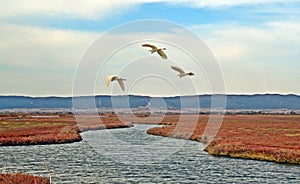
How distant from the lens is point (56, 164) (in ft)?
127

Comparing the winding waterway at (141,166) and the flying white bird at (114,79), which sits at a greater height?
the flying white bird at (114,79)

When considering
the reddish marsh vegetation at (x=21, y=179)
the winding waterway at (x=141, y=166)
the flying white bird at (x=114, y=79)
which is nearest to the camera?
the flying white bird at (x=114, y=79)

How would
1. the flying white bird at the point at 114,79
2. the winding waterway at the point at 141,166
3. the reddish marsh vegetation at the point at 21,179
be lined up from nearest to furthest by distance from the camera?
the flying white bird at the point at 114,79 < the reddish marsh vegetation at the point at 21,179 < the winding waterway at the point at 141,166

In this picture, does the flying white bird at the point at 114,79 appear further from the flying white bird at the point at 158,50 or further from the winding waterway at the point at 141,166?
the winding waterway at the point at 141,166

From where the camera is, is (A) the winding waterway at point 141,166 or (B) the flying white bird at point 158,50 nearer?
(B) the flying white bird at point 158,50

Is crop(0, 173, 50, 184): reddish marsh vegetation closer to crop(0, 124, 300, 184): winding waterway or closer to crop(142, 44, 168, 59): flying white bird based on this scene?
crop(0, 124, 300, 184): winding waterway

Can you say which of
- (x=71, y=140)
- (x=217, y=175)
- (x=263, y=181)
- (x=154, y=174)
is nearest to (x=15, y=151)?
(x=71, y=140)

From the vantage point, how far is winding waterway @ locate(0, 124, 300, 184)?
32.5m

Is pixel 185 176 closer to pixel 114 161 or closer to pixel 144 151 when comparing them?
pixel 114 161

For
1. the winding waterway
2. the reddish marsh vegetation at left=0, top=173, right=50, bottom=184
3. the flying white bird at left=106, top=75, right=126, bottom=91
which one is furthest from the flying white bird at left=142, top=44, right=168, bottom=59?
the winding waterway

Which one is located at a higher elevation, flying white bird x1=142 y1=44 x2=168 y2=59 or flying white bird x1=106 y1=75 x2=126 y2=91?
Answer: flying white bird x1=142 y1=44 x2=168 y2=59

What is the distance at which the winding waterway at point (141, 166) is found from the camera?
32469 mm

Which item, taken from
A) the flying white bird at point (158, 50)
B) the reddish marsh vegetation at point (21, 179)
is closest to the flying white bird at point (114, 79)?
the flying white bird at point (158, 50)

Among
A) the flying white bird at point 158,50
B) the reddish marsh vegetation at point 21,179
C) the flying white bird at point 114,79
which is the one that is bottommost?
the reddish marsh vegetation at point 21,179
